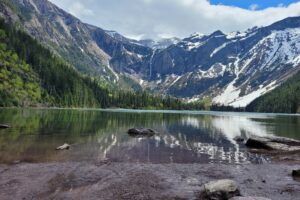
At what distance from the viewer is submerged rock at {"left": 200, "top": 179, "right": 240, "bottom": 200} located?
27562mm

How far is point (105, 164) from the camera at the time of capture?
41719 millimetres

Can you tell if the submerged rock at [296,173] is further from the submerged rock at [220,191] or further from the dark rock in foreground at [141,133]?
the dark rock in foreground at [141,133]

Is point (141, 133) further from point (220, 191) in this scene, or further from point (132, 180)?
point (220, 191)

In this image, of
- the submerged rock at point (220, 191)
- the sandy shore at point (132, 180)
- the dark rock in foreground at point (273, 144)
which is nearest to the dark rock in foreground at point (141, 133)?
the dark rock in foreground at point (273, 144)

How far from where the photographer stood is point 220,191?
91.0 ft

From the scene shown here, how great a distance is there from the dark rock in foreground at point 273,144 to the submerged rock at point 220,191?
3319 centimetres

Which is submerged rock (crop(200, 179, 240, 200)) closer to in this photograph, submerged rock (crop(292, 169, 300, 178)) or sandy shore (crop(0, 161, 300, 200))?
sandy shore (crop(0, 161, 300, 200))

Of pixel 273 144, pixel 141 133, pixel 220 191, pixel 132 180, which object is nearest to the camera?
pixel 220 191

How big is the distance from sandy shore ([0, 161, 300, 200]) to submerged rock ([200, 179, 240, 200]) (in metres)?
1.24

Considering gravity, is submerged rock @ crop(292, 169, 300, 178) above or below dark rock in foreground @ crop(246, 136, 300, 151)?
below

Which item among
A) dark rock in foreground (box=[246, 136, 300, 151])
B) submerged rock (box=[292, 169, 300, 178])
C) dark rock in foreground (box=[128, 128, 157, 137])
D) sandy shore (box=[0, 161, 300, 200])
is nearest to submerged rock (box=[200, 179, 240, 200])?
sandy shore (box=[0, 161, 300, 200])

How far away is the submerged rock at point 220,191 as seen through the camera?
27562 millimetres

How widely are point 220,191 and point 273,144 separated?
3572cm

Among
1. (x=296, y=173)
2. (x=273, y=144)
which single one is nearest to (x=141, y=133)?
(x=273, y=144)
